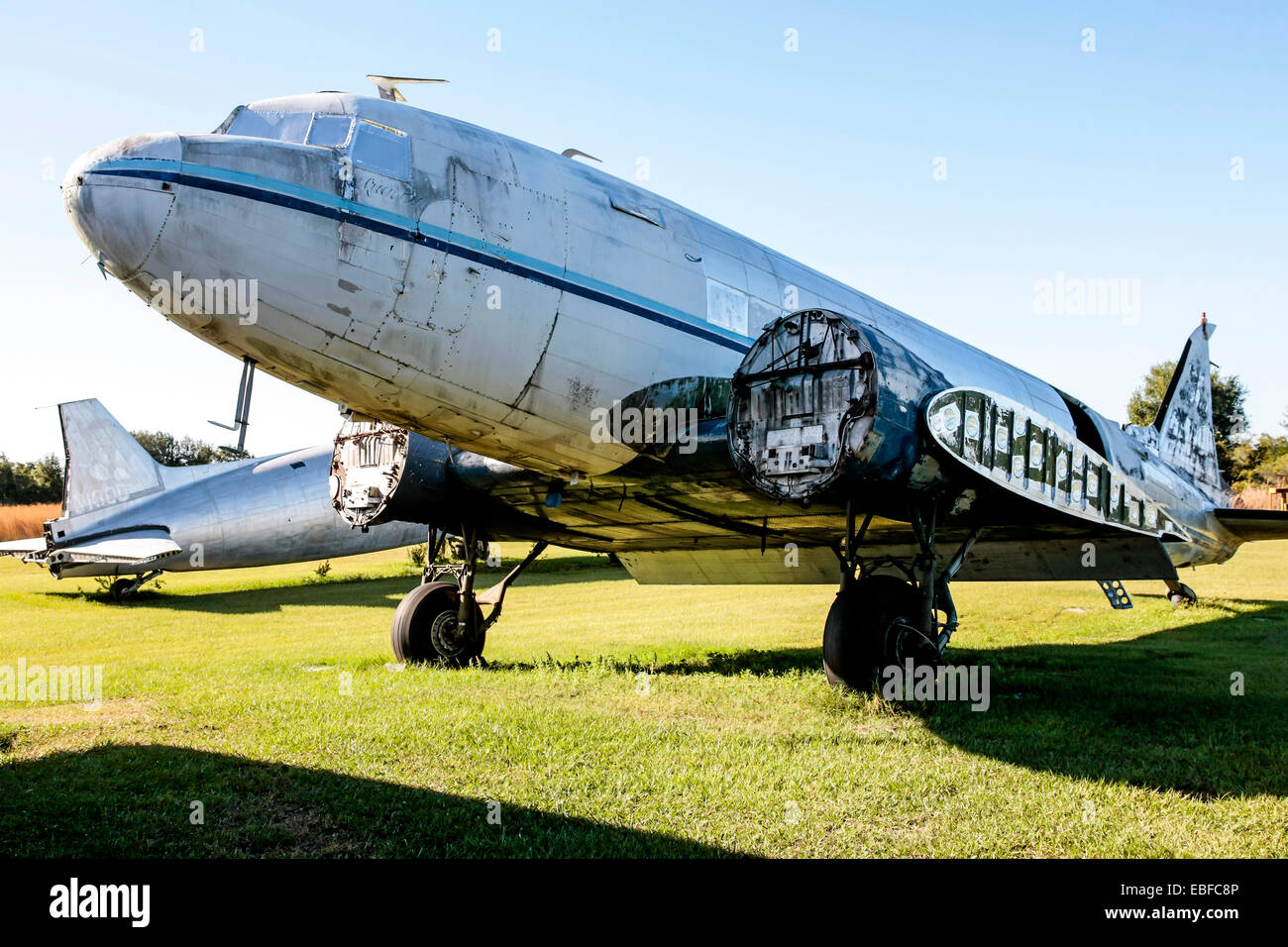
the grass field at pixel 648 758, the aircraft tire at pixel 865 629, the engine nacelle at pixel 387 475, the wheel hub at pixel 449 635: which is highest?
the engine nacelle at pixel 387 475

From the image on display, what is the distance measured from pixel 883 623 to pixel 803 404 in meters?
2.19

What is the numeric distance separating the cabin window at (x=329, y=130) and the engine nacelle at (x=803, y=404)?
366 centimetres

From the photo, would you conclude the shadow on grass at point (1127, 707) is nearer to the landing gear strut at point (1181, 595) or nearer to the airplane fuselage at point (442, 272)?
the airplane fuselage at point (442, 272)

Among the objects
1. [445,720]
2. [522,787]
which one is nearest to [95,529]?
[445,720]

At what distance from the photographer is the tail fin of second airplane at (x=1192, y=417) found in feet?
51.4

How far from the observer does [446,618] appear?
11.2 meters

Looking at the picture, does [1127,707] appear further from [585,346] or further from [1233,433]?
[1233,433]

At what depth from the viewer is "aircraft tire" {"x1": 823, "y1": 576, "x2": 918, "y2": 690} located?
7.85 m

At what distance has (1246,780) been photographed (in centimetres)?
588

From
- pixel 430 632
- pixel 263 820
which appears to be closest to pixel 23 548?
pixel 430 632

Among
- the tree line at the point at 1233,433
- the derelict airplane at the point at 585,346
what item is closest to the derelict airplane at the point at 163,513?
the derelict airplane at the point at 585,346

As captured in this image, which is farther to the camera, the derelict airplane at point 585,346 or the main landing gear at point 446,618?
the main landing gear at point 446,618

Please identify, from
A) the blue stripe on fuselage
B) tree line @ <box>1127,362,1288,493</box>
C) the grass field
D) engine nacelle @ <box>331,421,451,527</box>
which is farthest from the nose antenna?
tree line @ <box>1127,362,1288,493</box>
